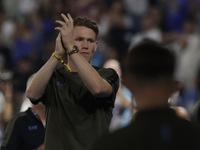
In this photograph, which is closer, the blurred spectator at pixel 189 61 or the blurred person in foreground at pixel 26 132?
the blurred person in foreground at pixel 26 132

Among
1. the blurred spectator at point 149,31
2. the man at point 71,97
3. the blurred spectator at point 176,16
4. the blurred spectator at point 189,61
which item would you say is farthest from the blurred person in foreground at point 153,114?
the blurred spectator at point 176,16

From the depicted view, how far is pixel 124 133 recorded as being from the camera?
2.21 meters

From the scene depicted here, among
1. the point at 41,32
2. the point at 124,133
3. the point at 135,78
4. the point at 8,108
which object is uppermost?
the point at 135,78

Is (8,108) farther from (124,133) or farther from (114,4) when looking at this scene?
(124,133)

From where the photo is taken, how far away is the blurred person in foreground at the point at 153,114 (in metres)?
2.19

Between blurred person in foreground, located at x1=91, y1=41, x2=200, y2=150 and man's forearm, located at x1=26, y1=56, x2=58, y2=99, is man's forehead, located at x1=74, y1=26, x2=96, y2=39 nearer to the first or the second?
man's forearm, located at x1=26, y1=56, x2=58, y2=99

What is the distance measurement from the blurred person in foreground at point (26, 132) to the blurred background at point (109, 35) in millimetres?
3804

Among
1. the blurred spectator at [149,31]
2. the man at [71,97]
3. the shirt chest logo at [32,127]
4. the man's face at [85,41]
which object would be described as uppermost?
the man's face at [85,41]

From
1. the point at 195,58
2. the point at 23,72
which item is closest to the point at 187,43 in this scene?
the point at 195,58

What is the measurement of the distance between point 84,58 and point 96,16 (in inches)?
314

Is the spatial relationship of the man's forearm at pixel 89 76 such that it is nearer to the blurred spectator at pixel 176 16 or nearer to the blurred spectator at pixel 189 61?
the blurred spectator at pixel 189 61

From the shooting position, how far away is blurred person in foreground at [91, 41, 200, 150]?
219cm

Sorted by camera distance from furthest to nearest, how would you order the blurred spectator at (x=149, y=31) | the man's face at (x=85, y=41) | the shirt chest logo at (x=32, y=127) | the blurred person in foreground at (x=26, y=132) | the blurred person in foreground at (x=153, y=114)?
the blurred spectator at (x=149, y=31) < the shirt chest logo at (x=32, y=127) < the blurred person in foreground at (x=26, y=132) < the man's face at (x=85, y=41) < the blurred person in foreground at (x=153, y=114)

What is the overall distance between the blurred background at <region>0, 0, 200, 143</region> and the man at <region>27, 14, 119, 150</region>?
17.1 ft
